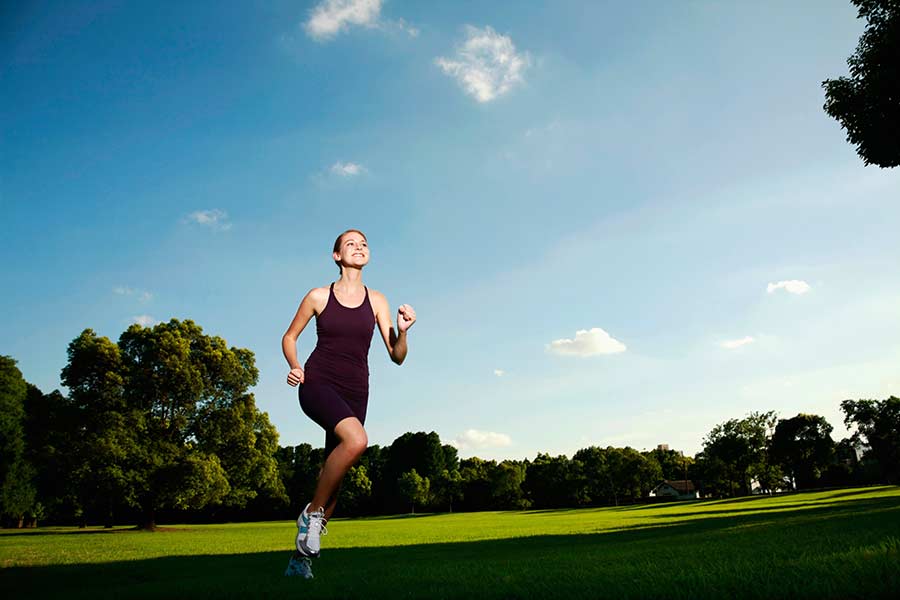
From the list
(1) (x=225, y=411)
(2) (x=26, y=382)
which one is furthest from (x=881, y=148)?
(2) (x=26, y=382)

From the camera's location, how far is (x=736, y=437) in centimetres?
7412

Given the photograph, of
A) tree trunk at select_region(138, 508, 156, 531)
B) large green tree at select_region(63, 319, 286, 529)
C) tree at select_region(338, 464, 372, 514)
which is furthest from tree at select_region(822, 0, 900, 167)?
tree at select_region(338, 464, 372, 514)

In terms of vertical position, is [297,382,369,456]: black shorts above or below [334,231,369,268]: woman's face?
below

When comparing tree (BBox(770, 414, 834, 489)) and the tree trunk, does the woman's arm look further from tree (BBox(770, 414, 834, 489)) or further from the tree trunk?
tree (BBox(770, 414, 834, 489))

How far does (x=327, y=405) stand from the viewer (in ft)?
16.4

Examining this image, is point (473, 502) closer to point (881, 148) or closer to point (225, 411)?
point (225, 411)

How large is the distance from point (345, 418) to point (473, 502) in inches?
3984

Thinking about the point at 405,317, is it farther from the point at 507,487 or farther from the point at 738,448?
the point at 507,487

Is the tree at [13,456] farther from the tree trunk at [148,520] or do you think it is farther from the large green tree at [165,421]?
the large green tree at [165,421]

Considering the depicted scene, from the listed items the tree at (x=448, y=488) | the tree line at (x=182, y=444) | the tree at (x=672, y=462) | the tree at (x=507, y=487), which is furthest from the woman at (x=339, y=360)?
the tree at (x=672, y=462)

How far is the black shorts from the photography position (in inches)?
195

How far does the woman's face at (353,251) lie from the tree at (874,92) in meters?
14.7

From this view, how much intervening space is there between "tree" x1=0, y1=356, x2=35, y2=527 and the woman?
50.2 m

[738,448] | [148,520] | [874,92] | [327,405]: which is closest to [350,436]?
[327,405]
